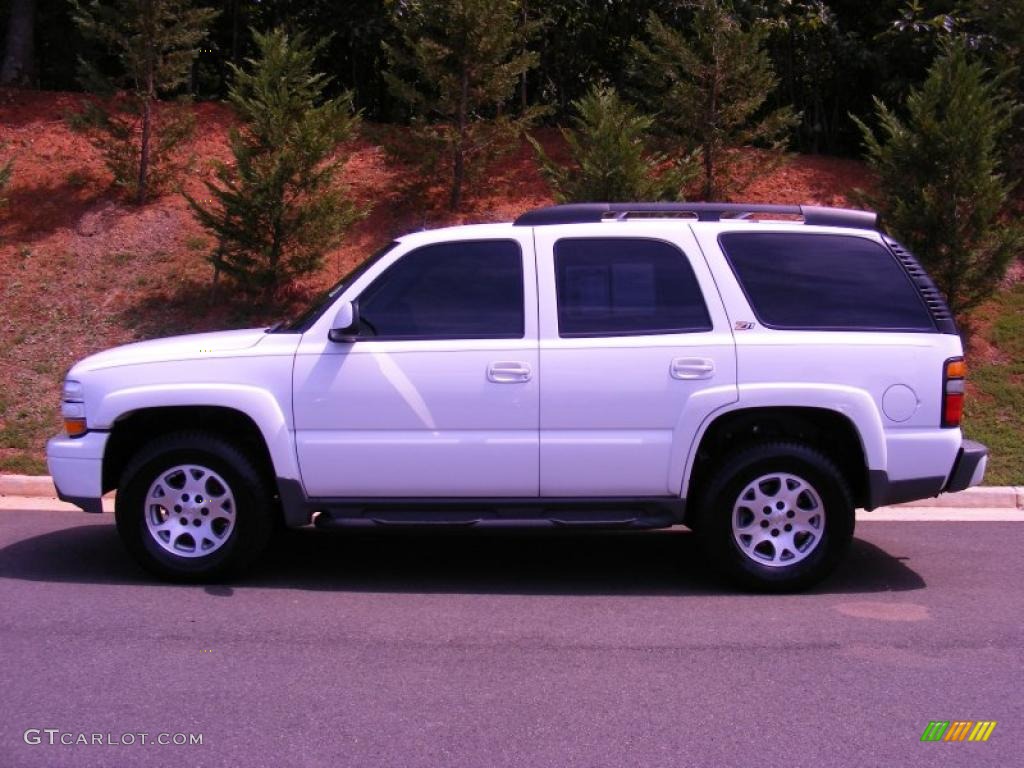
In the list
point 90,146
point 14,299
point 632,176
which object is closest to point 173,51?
point 90,146

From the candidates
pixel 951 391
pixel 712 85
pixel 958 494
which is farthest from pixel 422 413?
pixel 712 85

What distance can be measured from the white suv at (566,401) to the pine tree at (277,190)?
18.9ft

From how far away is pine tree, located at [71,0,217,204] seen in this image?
1371 centimetres

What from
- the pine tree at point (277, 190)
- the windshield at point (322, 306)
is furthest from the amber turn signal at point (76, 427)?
the pine tree at point (277, 190)

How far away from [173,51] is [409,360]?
32.8 feet

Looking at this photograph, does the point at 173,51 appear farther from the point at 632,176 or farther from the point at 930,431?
the point at 930,431

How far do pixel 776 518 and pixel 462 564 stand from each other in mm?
2046

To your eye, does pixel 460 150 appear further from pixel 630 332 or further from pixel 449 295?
pixel 630 332

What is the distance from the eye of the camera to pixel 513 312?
20.6 feet

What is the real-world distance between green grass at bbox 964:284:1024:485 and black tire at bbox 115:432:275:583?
6117 millimetres

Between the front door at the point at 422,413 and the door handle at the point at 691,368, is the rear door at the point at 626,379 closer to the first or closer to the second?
the door handle at the point at 691,368

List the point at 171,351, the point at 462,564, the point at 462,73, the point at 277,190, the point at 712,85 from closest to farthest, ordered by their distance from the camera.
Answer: the point at 171,351 < the point at 462,564 < the point at 277,190 < the point at 712,85 < the point at 462,73

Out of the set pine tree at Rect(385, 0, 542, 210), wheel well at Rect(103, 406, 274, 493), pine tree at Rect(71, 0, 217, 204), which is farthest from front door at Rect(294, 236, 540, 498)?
pine tree at Rect(71, 0, 217, 204)

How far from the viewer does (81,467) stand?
20.6ft
